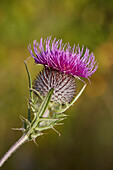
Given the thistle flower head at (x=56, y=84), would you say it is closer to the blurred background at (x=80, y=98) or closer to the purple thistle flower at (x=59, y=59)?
the purple thistle flower at (x=59, y=59)

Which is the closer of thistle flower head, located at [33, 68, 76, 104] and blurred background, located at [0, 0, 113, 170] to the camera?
thistle flower head, located at [33, 68, 76, 104]

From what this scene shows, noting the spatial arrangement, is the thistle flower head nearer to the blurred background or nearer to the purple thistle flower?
the purple thistle flower

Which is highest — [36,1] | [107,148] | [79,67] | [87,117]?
[36,1]

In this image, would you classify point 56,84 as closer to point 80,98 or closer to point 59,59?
point 59,59

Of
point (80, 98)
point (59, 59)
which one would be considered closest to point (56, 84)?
point (59, 59)

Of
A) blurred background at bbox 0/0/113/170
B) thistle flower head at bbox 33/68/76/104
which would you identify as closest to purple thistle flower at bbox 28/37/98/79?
thistle flower head at bbox 33/68/76/104

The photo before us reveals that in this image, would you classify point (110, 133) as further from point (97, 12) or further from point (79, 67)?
point (79, 67)

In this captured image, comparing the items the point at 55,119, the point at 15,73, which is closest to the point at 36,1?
the point at 15,73

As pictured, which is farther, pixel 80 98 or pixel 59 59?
pixel 80 98

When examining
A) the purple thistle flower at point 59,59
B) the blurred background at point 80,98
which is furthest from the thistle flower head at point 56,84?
the blurred background at point 80,98
